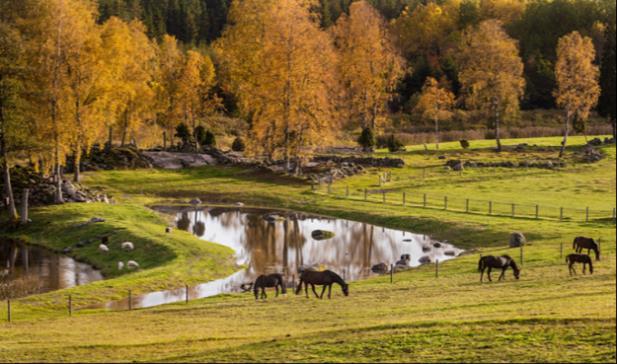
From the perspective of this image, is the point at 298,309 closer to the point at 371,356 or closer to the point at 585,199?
the point at 371,356

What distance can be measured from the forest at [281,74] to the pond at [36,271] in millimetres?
8327

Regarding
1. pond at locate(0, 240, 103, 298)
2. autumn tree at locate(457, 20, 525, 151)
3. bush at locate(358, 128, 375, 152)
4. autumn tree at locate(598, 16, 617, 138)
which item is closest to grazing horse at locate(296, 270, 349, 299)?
pond at locate(0, 240, 103, 298)

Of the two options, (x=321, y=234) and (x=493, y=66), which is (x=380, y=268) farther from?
(x=493, y=66)

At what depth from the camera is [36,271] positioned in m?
43.8

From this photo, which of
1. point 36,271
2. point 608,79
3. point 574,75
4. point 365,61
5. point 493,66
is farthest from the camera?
point 365,61

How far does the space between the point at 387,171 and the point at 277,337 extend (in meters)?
55.5

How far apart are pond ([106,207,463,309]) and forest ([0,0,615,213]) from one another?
1234 centimetres

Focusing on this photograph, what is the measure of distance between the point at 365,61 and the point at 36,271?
54575mm

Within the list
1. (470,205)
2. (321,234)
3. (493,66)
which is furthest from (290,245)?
(493,66)

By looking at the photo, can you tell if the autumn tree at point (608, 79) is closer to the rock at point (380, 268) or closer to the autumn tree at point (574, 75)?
the autumn tree at point (574, 75)

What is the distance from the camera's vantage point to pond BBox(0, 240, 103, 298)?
131 feet

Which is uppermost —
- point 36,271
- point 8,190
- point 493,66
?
point 493,66

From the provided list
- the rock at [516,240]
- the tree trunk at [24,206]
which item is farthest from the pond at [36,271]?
the rock at [516,240]

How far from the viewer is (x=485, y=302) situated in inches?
1075
